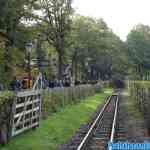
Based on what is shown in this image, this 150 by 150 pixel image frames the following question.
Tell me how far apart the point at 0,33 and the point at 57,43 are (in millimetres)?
20728

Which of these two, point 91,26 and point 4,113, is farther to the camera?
point 91,26

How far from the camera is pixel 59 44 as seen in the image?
5012cm

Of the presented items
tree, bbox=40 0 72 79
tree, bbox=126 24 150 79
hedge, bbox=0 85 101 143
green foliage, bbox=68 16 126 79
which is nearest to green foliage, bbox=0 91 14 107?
hedge, bbox=0 85 101 143

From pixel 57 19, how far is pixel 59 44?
3.37 meters

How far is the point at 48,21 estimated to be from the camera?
2053 inches

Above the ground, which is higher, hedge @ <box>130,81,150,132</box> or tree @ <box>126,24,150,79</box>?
tree @ <box>126,24,150,79</box>

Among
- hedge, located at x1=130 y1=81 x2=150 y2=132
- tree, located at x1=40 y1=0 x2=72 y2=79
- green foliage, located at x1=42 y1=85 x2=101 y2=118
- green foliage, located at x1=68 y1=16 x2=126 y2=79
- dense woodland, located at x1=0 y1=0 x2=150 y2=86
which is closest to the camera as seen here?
green foliage, located at x1=42 y1=85 x2=101 y2=118

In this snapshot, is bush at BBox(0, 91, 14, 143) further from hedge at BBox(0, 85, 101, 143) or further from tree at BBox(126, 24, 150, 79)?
tree at BBox(126, 24, 150, 79)

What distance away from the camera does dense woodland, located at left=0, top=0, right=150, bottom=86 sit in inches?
1211

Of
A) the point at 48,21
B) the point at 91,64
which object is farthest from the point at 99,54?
the point at 48,21

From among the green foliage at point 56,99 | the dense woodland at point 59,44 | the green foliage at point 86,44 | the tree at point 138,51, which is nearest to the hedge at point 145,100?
the green foliage at point 56,99

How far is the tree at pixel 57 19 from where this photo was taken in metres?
51.2

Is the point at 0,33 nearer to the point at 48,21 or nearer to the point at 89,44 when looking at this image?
the point at 48,21

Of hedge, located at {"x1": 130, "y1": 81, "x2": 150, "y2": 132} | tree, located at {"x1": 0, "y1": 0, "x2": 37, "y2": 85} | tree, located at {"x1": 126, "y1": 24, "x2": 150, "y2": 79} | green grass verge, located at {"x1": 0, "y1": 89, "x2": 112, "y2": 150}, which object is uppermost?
tree, located at {"x1": 126, "y1": 24, "x2": 150, "y2": 79}
